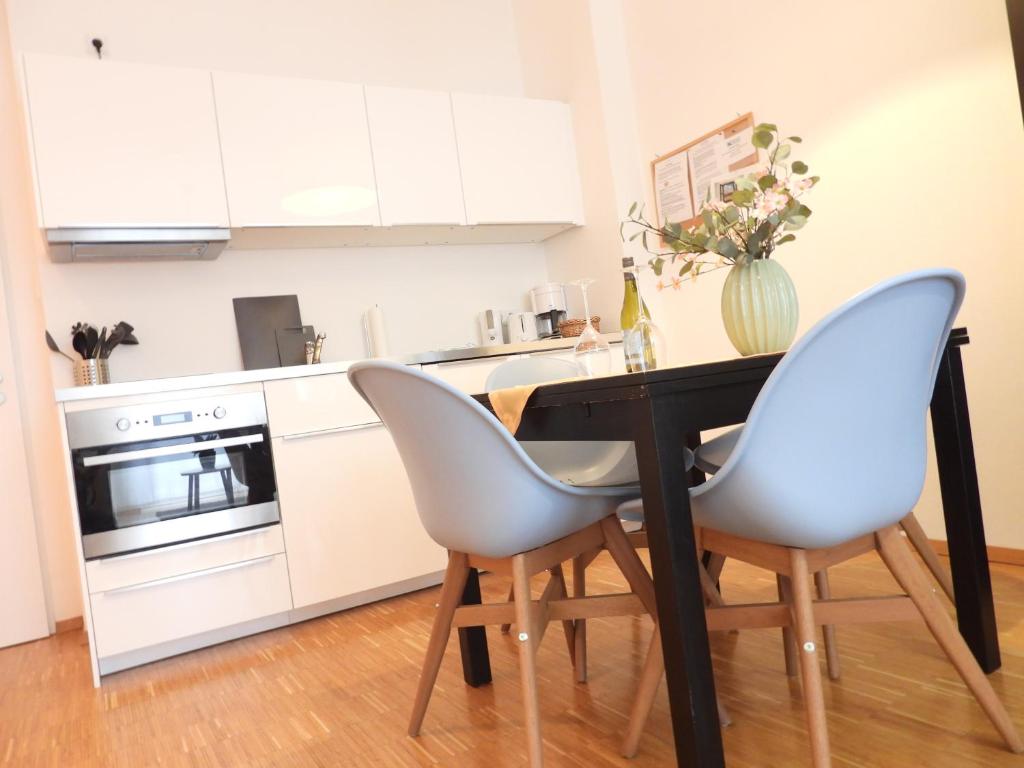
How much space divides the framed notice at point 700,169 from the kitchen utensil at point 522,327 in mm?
760

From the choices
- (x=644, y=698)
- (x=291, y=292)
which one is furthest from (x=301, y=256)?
(x=644, y=698)

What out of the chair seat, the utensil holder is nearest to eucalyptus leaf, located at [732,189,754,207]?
the chair seat

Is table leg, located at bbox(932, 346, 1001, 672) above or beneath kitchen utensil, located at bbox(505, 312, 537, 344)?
beneath

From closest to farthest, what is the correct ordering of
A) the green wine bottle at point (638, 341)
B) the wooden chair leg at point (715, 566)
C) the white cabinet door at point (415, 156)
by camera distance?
the green wine bottle at point (638, 341), the wooden chair leg at point (715, 566), the white cabinet door at point (415, 156)

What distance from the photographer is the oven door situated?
249 cm

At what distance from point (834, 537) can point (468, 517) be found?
63 cm

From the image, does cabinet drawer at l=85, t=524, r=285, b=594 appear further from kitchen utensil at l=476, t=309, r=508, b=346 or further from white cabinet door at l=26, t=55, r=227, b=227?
kitchen utensil at l=476, t=309, r=508, b=346

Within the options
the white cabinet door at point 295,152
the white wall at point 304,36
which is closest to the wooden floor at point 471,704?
the white cabinet door at point 295,152

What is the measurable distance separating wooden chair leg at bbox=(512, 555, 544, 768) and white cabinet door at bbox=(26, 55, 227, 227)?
2.13 m

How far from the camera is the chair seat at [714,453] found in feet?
5.67

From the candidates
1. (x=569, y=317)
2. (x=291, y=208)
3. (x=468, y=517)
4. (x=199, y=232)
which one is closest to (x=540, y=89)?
(x=569, y=317)

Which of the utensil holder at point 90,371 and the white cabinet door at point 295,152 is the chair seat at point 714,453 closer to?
the white cabinet door at point 295,152

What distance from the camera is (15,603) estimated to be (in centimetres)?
314

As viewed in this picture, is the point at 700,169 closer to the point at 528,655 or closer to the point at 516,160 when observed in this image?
the point at 516,160
